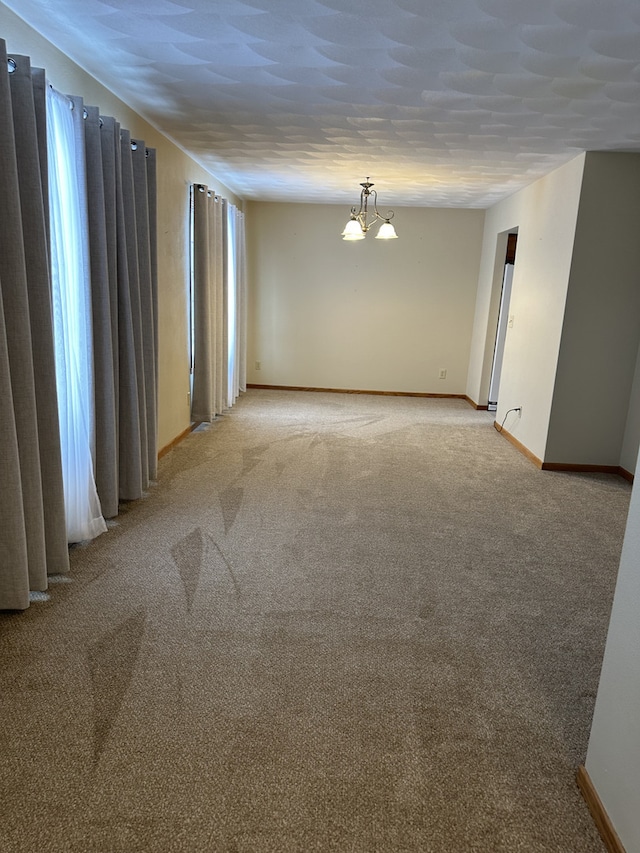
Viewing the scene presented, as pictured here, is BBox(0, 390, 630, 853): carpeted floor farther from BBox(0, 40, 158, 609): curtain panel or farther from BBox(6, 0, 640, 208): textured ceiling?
BBox(6, 0, 640, 208): textured ceiling

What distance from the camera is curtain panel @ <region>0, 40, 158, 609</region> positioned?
213 centimetres

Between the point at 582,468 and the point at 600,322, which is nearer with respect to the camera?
the point at 600,322

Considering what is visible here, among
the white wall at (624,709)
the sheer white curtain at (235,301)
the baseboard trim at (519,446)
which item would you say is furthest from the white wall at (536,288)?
the white wall at (624,709)

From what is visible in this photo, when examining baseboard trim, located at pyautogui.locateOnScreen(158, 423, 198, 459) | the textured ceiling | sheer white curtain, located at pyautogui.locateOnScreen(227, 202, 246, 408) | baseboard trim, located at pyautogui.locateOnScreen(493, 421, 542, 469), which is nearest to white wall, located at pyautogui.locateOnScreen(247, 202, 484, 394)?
sheer white curtain, located at pyautogui.locateOnScreen(227, 202, 246, 408)

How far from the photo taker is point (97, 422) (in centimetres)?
311

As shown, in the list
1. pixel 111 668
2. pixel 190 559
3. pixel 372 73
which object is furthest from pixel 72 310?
pixel 372 73

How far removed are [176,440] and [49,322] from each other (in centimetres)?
256

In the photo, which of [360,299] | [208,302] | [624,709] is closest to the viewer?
[624,709]

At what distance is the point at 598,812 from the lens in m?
1.54

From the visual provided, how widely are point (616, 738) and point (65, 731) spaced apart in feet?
5.10

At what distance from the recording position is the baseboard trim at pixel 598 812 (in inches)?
57.0

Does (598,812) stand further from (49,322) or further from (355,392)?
(355,392)

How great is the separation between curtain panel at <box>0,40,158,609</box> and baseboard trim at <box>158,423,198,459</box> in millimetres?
907

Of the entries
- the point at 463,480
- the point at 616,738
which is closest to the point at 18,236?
the point at 616,738
